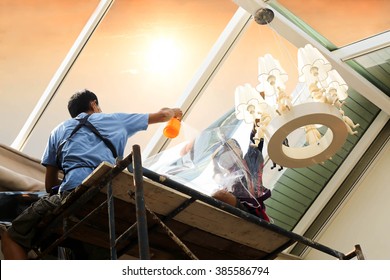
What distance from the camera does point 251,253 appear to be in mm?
3941

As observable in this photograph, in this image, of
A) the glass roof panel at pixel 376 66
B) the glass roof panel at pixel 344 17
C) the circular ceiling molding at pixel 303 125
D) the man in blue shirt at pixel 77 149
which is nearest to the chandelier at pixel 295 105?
the circular ceiling molding at pixel 303 125

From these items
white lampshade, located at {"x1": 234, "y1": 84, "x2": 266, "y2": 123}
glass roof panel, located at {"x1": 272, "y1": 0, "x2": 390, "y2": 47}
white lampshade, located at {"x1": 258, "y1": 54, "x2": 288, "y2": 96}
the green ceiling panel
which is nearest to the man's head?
white lampshade, located at {"x1": 234, "y1": 84, "x2": 266, "y2": 123}

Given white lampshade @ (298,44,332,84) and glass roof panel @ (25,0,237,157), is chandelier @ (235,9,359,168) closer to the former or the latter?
white lampshade @ (298,44,332,84)

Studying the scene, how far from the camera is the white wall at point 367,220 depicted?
→ 21.4 ft

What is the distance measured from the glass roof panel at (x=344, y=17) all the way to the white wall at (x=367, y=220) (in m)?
1.54

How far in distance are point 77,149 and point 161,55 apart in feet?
6.38

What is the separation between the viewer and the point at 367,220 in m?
6.66

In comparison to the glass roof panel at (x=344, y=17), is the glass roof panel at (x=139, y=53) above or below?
below

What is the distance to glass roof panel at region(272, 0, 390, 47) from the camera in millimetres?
5305

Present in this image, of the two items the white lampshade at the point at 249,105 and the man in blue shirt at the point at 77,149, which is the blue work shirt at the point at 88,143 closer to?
the man in blue shirt at the point at 77,149

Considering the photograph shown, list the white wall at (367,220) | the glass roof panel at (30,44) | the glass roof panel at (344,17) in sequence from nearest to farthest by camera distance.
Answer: the glass roof panel at (30,44), the glass roof panel at (344,17), the white wall at (367,220)

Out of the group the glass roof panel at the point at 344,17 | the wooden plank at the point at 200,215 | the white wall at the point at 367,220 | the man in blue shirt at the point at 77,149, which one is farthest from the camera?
the white wall at the point at 367,220

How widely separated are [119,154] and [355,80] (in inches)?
112

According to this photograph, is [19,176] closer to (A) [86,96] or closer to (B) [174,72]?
(A) [86,96]
